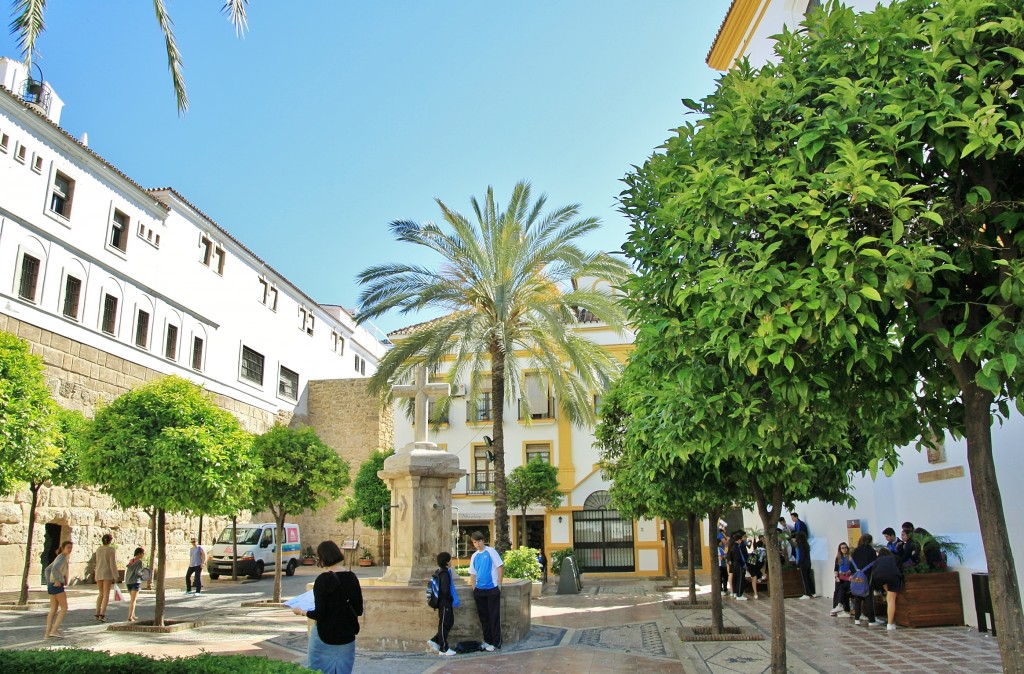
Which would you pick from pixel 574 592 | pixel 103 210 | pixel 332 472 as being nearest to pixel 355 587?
pixel 332 472

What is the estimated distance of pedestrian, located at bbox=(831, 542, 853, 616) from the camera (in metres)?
12.7

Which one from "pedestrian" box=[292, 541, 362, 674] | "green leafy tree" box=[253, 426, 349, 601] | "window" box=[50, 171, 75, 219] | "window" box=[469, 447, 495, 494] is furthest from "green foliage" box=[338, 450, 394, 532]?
"pedestrian" box=[292, 541, 362, 674]

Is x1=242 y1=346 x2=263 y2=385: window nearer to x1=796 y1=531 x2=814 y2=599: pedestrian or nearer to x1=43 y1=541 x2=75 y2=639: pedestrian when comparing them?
x1=43 y1=541 x2=75 y2=639: pedestrian

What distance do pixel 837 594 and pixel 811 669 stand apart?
5176mm

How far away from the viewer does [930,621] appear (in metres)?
11.1

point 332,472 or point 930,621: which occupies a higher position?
point 332,472

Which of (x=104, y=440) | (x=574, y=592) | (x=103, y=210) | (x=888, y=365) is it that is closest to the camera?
(x=888, y=365)

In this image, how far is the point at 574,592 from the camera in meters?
20.7

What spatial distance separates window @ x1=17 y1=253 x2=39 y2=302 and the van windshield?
36.1 ft

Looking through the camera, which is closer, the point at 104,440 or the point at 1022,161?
Answer: the point at 1022,161

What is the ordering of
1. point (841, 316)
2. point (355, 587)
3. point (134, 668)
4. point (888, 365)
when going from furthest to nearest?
point (355, 587)
point (134, 668)
point (888, 365)
point (841, 316)

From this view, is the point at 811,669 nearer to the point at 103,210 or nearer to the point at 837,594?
the point at 837,594

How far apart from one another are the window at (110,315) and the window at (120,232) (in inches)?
67.2

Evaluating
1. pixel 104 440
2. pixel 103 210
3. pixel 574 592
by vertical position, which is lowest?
pixel 574 592
